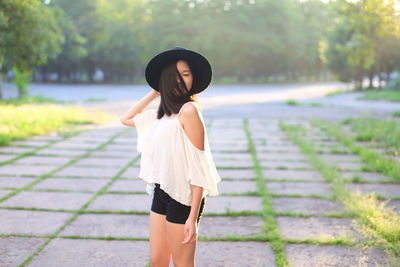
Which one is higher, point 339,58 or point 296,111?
point 339,58

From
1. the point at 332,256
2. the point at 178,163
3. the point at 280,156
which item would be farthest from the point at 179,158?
the point at 280,156

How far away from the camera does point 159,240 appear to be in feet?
7.68

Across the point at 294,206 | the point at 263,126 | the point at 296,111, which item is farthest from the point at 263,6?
the point at 294,206

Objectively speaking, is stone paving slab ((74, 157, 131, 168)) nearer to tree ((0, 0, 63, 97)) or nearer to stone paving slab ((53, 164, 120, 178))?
stone paving slab ((53, 164, 120, 178))

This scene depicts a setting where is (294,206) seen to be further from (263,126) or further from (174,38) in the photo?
(174,38)

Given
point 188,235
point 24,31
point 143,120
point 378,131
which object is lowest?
point 378,131

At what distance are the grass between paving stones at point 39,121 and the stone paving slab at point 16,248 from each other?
4.77 metres

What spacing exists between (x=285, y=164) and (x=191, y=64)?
15.1 feet

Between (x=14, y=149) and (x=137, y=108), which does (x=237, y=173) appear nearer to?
(x=137, y=108)

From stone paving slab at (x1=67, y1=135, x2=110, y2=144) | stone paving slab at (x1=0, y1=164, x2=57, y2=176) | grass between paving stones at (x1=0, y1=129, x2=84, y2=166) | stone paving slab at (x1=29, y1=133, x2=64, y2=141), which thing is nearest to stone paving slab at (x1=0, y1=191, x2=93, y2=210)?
stone paving slab at (x1=0, y1=164, x2=57, y2=176)

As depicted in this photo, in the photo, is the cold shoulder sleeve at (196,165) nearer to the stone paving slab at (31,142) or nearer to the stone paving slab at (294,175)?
the stone paving slab at (294,175)

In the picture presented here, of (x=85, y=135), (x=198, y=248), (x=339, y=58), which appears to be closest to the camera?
(x=198, y=248)

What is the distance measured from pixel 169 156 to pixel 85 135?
7275 millimetres

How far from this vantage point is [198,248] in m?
3.43
